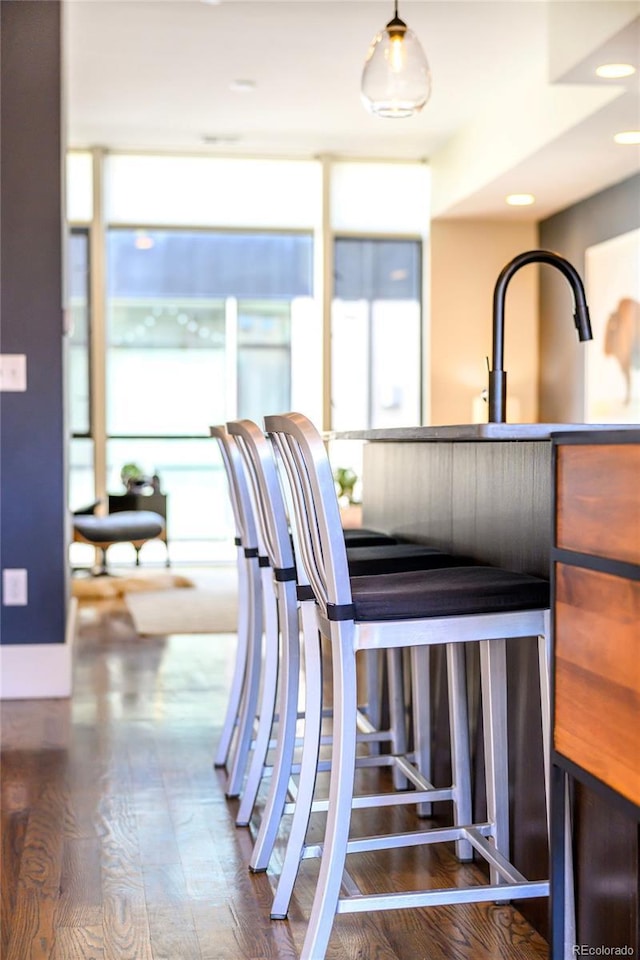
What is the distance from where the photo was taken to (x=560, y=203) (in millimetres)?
8125

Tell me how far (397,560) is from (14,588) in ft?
6.43

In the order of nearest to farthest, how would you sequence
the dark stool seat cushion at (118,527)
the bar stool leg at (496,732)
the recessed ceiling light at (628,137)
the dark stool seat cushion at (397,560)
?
the bar stool leg at (496,732), the dark stool seat cushion at (397,560), the recessed ceiling light at (628,137), the dark stool seat cushion at (118,527)

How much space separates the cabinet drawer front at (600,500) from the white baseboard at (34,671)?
112 inches

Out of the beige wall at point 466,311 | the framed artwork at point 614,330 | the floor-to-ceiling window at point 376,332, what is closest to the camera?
the framed artwork at point 614,330

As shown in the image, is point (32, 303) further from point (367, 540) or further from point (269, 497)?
point (269, 497)

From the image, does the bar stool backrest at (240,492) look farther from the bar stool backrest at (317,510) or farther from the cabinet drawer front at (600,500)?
the cabinet drawer front at (600,500)

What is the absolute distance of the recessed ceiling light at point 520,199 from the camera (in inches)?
309

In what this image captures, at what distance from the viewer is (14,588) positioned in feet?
13.4

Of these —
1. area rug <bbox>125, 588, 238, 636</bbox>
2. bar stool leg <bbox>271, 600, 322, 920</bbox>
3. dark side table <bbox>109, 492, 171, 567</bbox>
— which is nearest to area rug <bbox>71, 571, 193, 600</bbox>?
area rug <bbox>125, 588, 238, 636</bbox>

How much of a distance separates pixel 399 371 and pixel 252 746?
626cm

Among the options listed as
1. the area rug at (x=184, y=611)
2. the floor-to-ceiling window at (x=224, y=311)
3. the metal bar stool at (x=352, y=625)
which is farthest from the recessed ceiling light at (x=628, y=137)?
the metal bar stool at (x=352, y=625)

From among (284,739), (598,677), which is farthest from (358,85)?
(598,677)

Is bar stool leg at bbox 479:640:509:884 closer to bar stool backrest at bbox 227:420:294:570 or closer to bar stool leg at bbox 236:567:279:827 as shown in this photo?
bar stool backrest at bbox 227:420:294:570

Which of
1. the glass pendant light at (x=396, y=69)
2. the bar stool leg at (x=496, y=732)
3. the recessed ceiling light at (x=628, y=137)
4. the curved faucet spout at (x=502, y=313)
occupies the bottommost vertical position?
the bar stool leg at (x=496, y=732)
